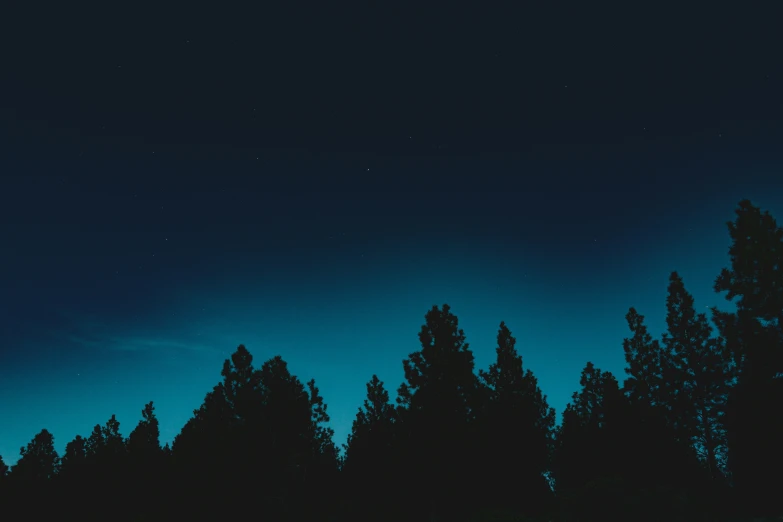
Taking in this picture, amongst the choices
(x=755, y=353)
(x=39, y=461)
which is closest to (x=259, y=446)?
(x=755, y=353)

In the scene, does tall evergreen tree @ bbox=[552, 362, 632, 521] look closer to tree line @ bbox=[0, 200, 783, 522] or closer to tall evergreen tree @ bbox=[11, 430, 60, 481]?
tree line @ bbox=[0, 200, 783, 522]

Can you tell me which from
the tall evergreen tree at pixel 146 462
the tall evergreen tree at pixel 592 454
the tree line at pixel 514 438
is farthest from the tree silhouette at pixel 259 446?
the tall evergreen tree at pixel 592 454

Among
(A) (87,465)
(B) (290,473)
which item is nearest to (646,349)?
(B) (290,473)

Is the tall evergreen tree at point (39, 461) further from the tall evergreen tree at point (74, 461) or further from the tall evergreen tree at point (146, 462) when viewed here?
the tall evergreen tree at point (146, 462)

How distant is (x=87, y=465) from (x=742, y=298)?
79.6 metres

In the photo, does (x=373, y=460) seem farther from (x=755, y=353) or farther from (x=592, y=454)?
(x=755, y=353)

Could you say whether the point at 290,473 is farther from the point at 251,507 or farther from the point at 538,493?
the point at 538,493

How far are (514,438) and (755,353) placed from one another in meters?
17.7

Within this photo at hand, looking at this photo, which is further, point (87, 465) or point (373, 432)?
point (87, 465)

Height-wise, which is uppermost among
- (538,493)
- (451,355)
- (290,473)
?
(451,355)

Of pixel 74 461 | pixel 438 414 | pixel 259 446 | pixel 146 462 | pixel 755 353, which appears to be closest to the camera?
pixel 755 353

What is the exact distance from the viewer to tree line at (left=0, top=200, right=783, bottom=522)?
94.9ft

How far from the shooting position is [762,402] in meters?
29.1

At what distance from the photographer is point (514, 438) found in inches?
1612
